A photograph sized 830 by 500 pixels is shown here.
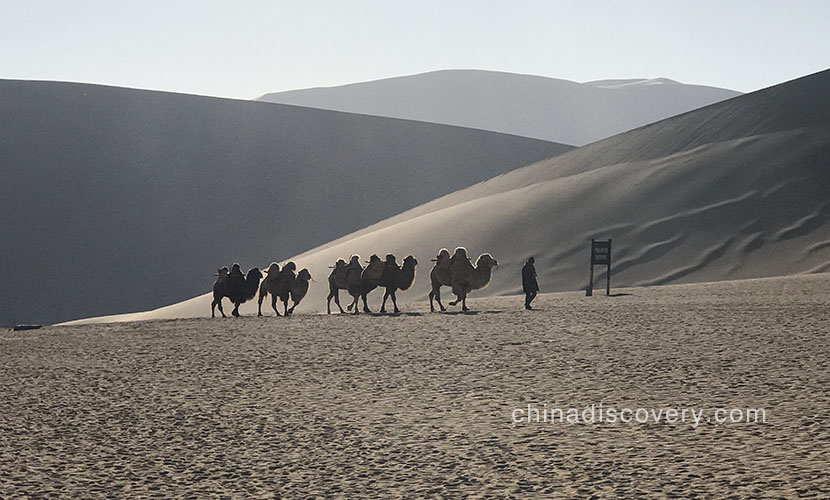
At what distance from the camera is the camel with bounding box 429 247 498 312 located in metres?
23.5

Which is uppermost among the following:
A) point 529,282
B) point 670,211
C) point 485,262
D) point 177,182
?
point 177,182

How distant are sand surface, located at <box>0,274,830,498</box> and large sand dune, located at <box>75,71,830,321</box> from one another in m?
19.8

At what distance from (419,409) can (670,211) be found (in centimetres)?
3415

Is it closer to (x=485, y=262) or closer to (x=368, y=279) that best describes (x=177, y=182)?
(x=368, y=279)

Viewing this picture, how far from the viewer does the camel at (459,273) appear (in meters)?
23.5

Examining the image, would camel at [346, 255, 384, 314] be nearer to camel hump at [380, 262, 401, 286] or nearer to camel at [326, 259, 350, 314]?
camel hump at [380, 262, 401, 286]

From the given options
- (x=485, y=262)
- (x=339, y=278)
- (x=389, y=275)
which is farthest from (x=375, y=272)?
(x=485, y=262)

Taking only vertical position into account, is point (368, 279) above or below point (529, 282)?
above

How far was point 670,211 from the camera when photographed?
42250 mm

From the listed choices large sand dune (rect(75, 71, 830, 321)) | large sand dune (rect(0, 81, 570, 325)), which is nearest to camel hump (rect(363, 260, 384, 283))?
large sand dune (rect(75, 71, 830, 321))

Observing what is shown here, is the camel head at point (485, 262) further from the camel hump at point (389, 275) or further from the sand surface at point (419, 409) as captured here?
the sand surface at point (419, 409)

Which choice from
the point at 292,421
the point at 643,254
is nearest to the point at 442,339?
the point at 292,421

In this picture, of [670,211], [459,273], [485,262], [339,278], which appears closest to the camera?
[459,273]

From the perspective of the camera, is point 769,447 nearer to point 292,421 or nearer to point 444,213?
point 292,421
